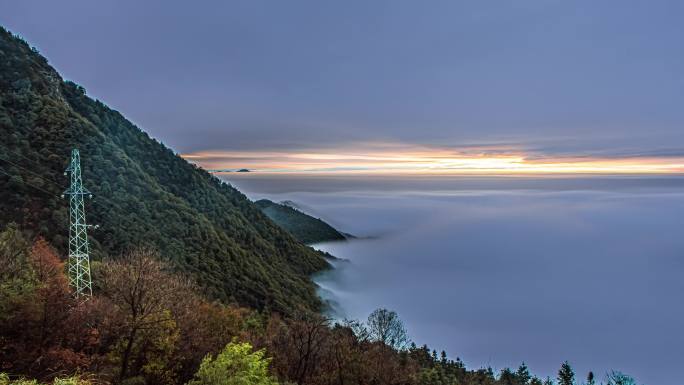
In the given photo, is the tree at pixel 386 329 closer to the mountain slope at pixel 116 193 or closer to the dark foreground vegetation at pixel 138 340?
the mountain slope at pixel 116 193

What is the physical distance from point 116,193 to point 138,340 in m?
65.9

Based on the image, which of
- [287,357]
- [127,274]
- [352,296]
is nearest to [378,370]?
[287,357]

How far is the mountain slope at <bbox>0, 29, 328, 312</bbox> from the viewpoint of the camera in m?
58.0

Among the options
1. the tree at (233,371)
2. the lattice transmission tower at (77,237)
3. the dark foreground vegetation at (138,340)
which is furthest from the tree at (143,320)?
the tree at (233,371)

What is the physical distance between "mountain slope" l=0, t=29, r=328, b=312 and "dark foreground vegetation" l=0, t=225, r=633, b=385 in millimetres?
29546

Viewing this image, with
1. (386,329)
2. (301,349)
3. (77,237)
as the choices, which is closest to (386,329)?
(386,329)

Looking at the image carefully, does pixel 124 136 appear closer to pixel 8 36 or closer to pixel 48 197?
pixel 8 36

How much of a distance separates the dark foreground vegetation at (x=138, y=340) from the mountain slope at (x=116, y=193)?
29.5 meters

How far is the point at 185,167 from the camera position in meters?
140

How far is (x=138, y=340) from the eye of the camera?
2369 cm

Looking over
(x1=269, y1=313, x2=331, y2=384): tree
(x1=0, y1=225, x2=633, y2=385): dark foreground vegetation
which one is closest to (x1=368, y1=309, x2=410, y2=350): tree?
(x1=0, y1=225, x2=633, y2=385): dark foreground vegetation

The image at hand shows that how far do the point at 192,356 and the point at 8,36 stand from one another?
108334 mm

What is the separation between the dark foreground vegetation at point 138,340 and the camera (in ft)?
57.6

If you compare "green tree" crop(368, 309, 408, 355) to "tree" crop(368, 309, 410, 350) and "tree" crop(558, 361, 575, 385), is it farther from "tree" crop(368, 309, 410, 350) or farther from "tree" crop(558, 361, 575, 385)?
"tree" crop(558, 361, 575, 385)
